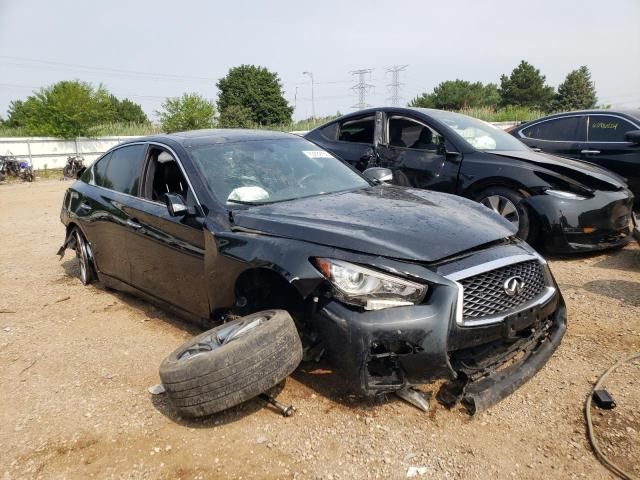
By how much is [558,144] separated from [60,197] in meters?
12.5

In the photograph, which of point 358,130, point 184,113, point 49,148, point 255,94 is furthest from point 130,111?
point 358,130

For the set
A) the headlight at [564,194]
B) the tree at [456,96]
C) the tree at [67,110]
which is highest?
the tree at [456,96]

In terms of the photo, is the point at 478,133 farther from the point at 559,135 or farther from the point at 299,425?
the point at 299,425

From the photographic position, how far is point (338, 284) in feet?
8.13

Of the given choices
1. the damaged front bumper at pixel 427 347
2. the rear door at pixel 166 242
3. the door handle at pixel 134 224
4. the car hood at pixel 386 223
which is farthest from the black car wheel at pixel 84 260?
the damaged front bumper at pixel 427 347

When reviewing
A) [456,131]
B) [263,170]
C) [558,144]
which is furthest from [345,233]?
[558,144]

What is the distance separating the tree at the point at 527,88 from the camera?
→ 69.1m

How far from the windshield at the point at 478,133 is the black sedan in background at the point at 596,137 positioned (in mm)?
1193

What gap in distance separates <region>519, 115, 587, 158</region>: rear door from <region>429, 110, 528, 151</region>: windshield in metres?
1.14

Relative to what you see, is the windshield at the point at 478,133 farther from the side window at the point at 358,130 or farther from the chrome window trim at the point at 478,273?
the chrome window trim at the point at 478,273

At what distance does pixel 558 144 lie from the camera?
6.88 m

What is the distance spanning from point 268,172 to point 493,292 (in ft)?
6.06

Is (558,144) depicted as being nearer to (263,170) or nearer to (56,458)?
(263,170)

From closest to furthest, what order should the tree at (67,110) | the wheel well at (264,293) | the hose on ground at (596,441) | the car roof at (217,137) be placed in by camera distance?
the hose on ground at (596,441) < the wheel well at (264,293) < the car roof at (217,137) < the tree at (67,110)
